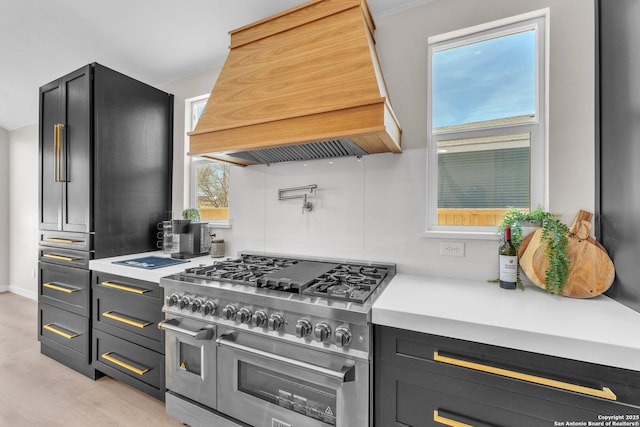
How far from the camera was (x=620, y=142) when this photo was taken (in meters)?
1.25

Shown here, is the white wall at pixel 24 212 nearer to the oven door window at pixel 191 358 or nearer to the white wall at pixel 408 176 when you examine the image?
the white wall at pixel 408 176

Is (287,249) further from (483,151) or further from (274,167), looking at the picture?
(483,151)

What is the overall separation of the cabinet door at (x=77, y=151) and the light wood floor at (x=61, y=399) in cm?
118

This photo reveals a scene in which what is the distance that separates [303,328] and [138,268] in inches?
51.8

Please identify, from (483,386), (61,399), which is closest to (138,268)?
(61,399)

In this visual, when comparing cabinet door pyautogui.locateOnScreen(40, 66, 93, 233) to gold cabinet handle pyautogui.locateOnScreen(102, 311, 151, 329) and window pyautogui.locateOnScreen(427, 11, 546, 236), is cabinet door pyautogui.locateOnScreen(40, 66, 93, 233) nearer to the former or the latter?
gold cabinet handle pyautogui.locateOnScreen(102, 311, 151, 329)

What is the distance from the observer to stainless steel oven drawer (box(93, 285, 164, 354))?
1783 millimetres

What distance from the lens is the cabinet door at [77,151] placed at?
2229mm

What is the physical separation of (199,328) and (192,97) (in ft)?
7.20

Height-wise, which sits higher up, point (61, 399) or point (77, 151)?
point (77, 151)

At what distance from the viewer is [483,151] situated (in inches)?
66.7

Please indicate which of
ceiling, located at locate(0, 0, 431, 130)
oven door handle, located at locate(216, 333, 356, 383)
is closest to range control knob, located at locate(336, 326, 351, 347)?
oven door handle, located at locate(216, 333, 356, 383)


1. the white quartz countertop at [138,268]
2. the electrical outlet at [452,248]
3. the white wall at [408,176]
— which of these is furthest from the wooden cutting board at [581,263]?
the white quartz countertop at [138,268]

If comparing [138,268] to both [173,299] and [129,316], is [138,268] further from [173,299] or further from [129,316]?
[173,299]
